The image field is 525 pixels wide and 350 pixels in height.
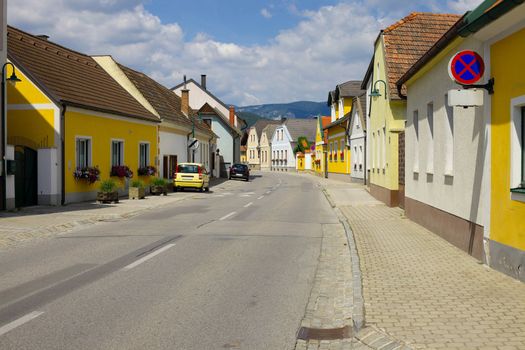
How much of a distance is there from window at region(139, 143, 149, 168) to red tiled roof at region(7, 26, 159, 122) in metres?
1.46

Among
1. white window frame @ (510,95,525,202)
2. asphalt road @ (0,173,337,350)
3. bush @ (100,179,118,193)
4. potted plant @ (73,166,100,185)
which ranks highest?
white window frame @ (510,95,525,202)

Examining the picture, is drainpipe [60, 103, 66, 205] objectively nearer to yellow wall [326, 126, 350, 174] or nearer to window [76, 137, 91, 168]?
window [76, 137, 91, 168]

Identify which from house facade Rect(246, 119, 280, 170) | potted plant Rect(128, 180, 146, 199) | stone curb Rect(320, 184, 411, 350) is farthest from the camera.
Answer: house facade Rect(246, 119, 280, 170)

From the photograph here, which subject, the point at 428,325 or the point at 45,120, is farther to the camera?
the point at 45,120

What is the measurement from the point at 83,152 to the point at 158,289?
54.4 ft

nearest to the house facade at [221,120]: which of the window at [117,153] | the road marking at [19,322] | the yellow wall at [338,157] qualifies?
the yellow wall at [338,157]

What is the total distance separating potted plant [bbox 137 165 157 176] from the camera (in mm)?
28609

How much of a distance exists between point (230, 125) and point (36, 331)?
5650cm

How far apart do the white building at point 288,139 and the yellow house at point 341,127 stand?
33933 millimetres

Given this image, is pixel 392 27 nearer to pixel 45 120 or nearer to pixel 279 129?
pixel 45 120

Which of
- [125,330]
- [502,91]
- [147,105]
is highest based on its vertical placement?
[147,105]

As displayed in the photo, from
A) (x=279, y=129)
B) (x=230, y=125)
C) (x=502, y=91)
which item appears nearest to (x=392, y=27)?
(x=502, y=91)

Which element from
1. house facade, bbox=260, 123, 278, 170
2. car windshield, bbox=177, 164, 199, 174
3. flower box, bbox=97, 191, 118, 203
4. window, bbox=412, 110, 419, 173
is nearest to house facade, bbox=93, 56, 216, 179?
car windshield, bbox=177, 164, 199, 174

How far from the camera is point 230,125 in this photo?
202 ft
